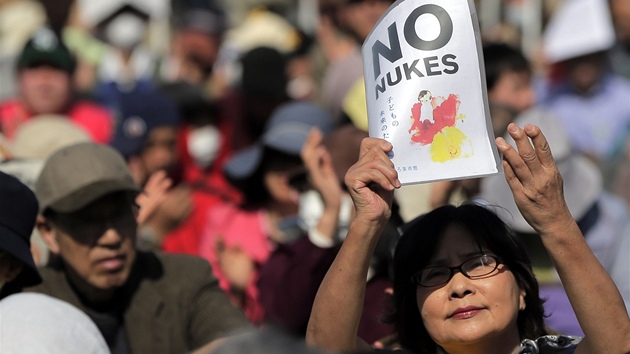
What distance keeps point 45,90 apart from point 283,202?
8.35ft

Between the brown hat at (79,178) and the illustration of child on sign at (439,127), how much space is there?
1585 millimetres

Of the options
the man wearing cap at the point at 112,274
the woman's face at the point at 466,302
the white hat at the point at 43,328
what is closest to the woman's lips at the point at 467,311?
the woman's face at the point at 466,302

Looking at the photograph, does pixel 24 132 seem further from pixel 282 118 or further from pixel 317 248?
pixel 317 248

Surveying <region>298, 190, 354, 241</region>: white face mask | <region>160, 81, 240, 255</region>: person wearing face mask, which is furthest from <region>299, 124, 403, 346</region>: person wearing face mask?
<region>160, 81, 240, 255</region>: person wearing face mask

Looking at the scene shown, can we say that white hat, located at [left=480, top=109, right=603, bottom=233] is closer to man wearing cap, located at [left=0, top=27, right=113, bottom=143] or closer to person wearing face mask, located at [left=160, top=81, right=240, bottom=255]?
person wearing face mask, located at [left=160, top=81, right=240, bottom=255]

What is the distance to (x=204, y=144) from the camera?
8.87m

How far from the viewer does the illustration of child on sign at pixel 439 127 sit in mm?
3816

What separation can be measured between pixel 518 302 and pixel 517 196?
49 cm

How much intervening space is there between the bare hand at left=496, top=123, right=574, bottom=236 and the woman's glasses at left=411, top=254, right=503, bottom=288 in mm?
358

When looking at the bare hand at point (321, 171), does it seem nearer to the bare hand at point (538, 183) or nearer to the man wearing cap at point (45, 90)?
the bare hand at point (538, 183)

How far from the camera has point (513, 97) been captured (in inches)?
319

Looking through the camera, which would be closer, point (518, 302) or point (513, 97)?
point (518, 302)

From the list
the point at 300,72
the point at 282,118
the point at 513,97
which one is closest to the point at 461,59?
the point at 282,118

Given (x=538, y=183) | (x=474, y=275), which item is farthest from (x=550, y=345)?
(x=538, y=183)
